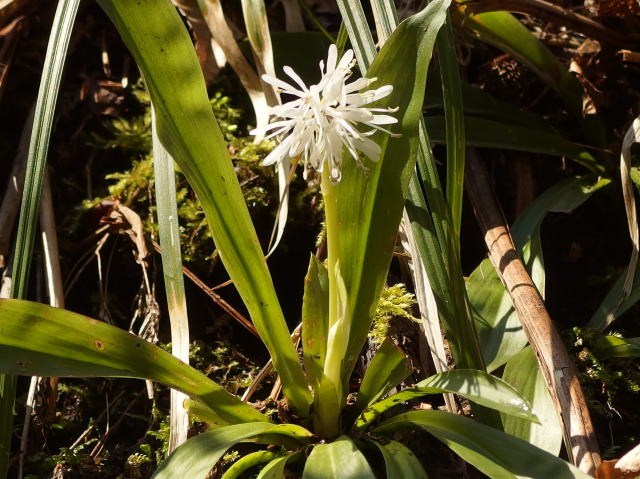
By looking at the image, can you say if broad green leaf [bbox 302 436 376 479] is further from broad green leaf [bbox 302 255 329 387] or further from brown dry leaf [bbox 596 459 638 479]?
brown dry leaf [bbox 596 459 638 479]

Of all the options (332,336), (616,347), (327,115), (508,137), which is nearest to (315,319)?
(332,336)

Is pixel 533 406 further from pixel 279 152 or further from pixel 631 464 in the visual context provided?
pixel 279 152

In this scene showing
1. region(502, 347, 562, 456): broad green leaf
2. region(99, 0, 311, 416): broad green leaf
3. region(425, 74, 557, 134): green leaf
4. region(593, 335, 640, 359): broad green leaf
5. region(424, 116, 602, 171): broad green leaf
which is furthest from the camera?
region(425, 74, 557, 134): green leaf

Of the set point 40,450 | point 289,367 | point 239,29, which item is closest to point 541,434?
point 289,367

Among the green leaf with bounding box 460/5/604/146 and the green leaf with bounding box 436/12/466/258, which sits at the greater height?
the green leaf with bounding box 460/5/604/146

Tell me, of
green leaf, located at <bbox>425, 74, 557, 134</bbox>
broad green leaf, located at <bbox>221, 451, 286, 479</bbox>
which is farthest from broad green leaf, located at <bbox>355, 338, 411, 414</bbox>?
green leaf, located at <bbox>425, 74, 557, 134</bbox>

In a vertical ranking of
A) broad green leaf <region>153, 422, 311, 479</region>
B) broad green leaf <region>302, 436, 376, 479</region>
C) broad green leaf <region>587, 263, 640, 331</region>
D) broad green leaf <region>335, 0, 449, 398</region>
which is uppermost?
broad green leaf <region>335, 0, 449, 398</region>
